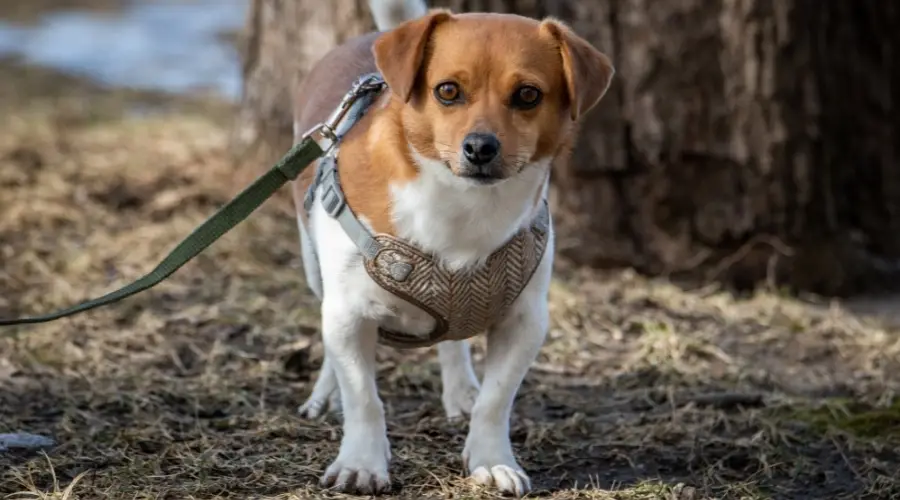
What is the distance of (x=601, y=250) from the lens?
607 centimetres

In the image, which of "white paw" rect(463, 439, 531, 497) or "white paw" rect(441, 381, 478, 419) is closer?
"white paw" rect(463, 439, 531, 497)

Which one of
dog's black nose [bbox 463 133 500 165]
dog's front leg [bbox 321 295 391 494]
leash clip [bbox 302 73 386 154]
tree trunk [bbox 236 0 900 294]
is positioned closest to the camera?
dog's black nose [bbox 463 133 500 165]

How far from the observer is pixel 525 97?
3295 mm

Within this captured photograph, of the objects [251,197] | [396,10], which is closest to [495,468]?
[251,197]

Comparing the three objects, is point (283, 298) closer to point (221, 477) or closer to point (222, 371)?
point (222, 371)

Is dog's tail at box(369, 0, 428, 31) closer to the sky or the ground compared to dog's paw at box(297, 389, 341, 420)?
closer to the sky

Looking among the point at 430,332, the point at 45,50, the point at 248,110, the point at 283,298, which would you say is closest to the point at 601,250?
the point at 283,298

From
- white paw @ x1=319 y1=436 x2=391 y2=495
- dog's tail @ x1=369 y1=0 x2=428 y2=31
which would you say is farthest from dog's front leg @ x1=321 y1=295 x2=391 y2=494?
dog's tail @ x1=369 y1=0 x2=428 y2=31

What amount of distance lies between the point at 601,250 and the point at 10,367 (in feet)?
8.54

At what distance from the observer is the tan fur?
3.27 m

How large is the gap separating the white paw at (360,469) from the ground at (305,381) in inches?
2.3

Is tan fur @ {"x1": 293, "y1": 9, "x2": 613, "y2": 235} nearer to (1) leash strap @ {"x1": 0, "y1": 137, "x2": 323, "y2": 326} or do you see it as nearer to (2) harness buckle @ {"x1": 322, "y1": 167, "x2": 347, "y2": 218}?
(2) harness buckle @ {"x1": 322, "y1": 167, "x2": 347, "y2": 218}

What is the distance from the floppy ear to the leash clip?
591mm

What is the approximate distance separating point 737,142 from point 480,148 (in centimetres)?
290
